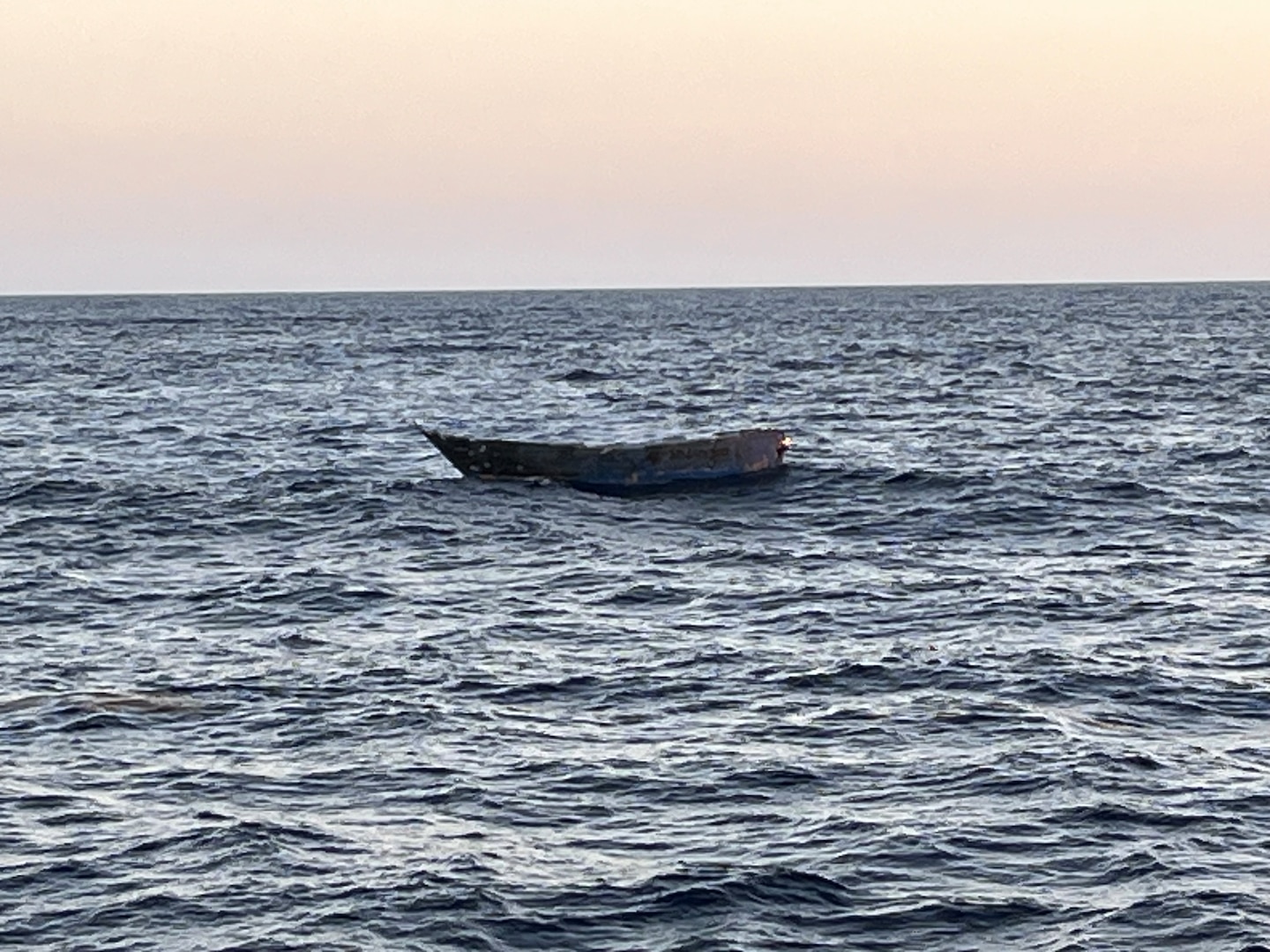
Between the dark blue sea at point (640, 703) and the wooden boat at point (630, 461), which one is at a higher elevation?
the wooden boat at point (630, 461)

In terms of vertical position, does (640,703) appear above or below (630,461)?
below

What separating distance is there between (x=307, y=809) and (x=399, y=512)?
24659mm

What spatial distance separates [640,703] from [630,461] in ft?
74.7

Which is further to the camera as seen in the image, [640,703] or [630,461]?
[630,461]

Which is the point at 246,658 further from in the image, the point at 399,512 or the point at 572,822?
the point at 399,512

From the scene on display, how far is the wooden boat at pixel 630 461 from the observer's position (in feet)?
160

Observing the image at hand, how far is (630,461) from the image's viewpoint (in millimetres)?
48875

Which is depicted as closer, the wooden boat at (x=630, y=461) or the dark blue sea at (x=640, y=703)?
the dark blue sea at (x=640, y=703)

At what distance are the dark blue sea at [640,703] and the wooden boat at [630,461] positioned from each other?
1.03 m

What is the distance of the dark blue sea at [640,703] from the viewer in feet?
60.8

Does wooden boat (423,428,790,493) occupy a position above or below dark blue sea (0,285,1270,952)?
above

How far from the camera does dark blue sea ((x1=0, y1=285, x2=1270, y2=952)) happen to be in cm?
1853

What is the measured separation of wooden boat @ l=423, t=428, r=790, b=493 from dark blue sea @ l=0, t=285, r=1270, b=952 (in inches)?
40.6

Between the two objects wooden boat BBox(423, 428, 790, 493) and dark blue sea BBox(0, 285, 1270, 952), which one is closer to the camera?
dark blue sea BBox(0, 285, 1270, 952)
